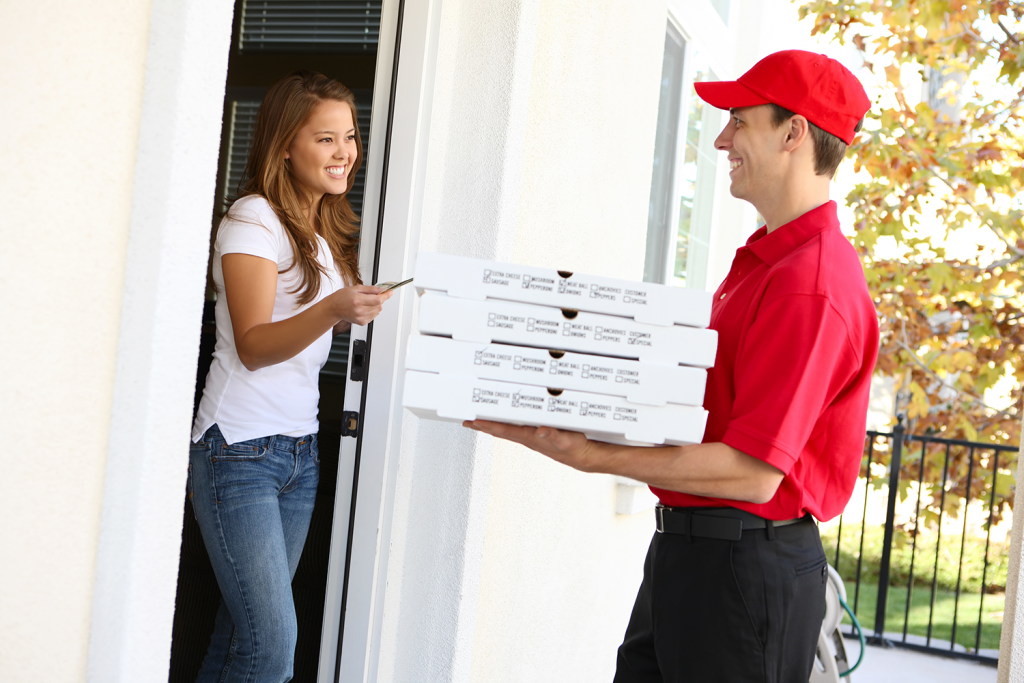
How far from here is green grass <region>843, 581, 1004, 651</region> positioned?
22.4 feet

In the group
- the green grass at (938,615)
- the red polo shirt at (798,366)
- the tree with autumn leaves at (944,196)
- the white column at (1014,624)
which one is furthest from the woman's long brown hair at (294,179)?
the green grass at (938,615)

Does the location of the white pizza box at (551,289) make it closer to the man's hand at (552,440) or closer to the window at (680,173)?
the man's hand at (552,440)

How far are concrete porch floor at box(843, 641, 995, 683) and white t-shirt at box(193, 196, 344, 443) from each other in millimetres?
4486

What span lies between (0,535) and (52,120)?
573 millimetres

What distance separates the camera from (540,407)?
4.47 feet

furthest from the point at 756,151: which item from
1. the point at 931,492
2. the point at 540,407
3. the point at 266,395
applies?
the point at 931,492

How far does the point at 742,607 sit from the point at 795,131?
3.07 ft

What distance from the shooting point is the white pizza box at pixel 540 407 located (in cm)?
135

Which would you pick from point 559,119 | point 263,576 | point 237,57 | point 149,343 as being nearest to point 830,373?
point 149,343

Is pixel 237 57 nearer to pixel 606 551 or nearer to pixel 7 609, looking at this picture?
pixel 606 551

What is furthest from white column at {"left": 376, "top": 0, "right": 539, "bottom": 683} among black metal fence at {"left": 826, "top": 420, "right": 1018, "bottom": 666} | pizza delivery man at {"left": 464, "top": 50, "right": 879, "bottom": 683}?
black metal fence at {"left": 826, "top": 420, "right": 1018, "bottom": 666}

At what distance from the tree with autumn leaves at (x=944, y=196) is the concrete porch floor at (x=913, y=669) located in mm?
1169

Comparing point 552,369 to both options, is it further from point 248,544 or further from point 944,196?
point 944,196

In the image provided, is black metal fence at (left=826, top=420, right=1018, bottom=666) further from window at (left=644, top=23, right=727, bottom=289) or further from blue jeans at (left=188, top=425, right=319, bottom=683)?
blue jeans at (left=188, top=425, right=319, bottom=683)
